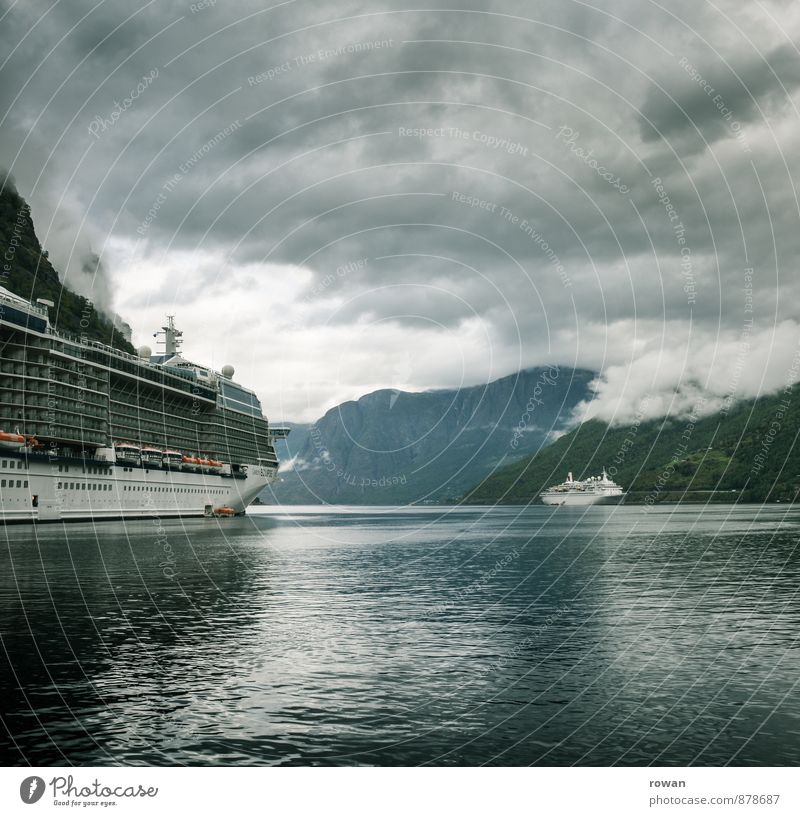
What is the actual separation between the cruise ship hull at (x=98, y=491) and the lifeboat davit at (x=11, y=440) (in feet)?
3.89

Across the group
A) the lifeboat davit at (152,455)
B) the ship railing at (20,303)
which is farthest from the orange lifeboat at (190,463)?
the ship railing at (20,303)

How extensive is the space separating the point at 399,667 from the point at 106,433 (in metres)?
124

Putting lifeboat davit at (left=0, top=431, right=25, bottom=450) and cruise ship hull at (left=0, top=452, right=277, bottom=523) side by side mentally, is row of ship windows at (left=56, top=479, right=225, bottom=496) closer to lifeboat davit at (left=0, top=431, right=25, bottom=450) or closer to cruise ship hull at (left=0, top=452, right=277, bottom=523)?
cruise ship hull at (left=0, top=452, right=277, bottom=523)

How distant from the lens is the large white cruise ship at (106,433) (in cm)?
11375

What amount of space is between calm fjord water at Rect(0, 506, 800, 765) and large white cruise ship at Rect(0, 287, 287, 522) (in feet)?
220

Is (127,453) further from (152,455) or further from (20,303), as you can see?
(20,303)

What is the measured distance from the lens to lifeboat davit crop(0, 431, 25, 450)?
346ft

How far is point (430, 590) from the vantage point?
156 feet

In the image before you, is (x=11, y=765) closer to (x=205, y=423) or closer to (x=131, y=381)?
(x=131, y=381)

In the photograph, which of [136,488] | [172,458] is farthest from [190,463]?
[136,488]

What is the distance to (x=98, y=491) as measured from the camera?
129m

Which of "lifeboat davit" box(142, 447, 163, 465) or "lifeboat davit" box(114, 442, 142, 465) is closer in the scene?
"lifeboat davit" box(114, 442, 142, 465)

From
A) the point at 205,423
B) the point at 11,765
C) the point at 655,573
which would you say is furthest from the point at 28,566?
the point at 205,423

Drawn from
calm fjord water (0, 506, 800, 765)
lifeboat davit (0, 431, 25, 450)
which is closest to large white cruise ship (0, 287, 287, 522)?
lifeboat davit (0, 431, 25, 450)
